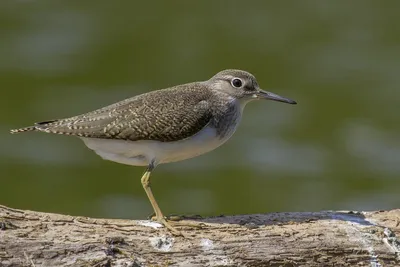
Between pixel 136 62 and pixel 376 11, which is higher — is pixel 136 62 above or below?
below

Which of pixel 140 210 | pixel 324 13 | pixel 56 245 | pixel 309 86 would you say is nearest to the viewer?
pixel 56 245

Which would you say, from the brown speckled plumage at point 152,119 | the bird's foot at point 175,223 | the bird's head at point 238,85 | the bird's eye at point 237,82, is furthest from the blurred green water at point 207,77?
the bird's foot at point 175,223

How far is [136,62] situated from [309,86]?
12.0 ft

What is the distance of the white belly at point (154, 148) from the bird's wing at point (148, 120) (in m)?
0.06

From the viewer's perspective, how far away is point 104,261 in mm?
8312

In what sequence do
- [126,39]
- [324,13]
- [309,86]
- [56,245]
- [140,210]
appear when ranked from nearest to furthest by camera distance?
1. [56,245]
2. [140,210]
3. [309,86]
4. [126,39]
5. [324,13]

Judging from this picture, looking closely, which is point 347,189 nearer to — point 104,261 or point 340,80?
point 340,80

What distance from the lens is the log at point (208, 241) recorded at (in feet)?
27.1

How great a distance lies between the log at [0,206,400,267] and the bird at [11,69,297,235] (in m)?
0.57

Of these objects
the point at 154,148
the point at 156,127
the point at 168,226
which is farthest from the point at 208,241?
the point at 156,127

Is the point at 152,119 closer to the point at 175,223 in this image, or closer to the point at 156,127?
the point at 156,127

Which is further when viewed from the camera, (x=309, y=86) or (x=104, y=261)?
(x=309, y=86)

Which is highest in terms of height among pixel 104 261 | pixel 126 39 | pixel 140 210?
pixel 126 39

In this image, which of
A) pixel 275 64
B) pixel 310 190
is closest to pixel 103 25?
pixel 275 64
